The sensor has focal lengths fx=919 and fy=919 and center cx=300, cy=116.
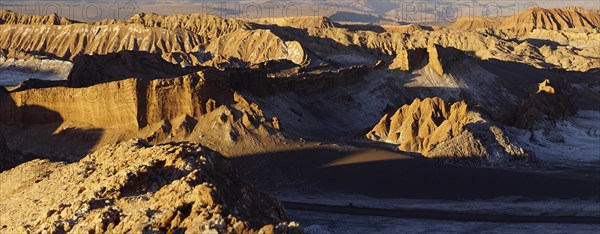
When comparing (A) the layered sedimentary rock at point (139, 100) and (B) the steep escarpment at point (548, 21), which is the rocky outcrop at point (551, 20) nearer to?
(B) the steep escarpment at point (548, 21)

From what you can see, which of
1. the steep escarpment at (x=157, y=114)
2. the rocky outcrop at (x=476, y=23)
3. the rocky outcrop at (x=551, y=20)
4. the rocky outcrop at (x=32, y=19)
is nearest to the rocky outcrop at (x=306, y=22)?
the rocky outcrop at (x=32, y=19)

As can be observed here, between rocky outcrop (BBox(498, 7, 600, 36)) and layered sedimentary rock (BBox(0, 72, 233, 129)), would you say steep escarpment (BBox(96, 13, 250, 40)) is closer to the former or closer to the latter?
layered sedimentary rock (BBox(0, 72, 233, 129))

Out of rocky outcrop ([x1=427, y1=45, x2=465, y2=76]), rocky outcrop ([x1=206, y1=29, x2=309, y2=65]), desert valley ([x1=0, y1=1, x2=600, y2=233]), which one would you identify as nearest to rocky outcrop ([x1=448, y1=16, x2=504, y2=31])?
rocky outcrop ([x1=206, y1=29, x2=309, y2=65])

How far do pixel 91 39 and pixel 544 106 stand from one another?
61.4 meters

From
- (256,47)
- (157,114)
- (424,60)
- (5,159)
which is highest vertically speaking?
(5,159)

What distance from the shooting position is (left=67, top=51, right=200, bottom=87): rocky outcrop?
52.1 m

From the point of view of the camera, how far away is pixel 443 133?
147 ft

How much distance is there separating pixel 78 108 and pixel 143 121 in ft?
13.4

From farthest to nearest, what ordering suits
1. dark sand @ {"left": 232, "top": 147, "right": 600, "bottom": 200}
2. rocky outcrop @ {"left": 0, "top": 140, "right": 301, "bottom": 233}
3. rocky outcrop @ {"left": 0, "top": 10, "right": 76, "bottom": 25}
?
rocky outcrop @ {"left": 0, "top": 10, "right": 76, "bottom": 25}, dark sand @ {"left": 232, "top": 147, "right": 600, "bottom": 200}, rocky outcrop @ {"left": 0, "top": 140, "right": 301, "bottom": 233}

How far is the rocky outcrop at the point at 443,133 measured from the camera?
4347 cm

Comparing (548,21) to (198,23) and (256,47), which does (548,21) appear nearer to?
(198,23)

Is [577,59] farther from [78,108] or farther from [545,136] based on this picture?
[78,108]

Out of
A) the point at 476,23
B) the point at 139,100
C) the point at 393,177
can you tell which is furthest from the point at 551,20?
the point at 393,177

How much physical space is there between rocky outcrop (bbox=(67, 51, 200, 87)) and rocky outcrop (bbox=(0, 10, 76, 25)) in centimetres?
5998
